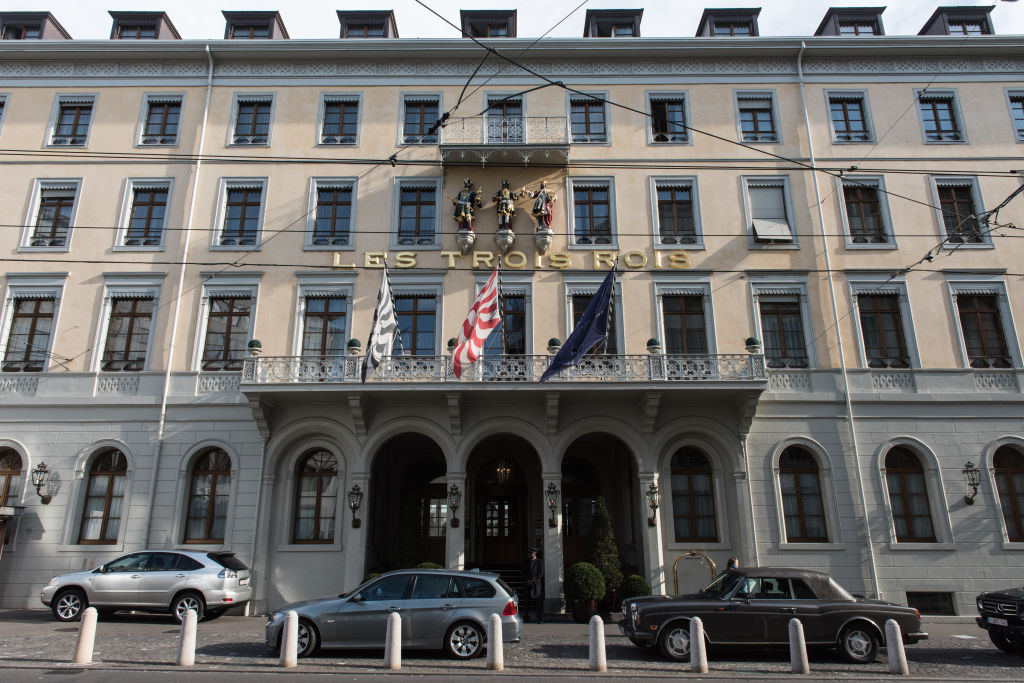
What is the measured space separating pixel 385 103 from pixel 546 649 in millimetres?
17882

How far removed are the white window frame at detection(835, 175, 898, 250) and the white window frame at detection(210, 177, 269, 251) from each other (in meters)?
18.5

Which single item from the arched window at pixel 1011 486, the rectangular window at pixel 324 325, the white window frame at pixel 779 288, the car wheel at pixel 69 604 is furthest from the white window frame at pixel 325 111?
the arched window at pixel 1011 486

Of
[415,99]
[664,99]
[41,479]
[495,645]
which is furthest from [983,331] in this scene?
[41,479]

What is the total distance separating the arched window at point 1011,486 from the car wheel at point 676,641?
12.7 metres

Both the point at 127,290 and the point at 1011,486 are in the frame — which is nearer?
the point at 1011,486

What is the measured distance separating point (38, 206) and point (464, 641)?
20.3m

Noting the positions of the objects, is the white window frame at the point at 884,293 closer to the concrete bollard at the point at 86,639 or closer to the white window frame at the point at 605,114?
the white window frame at the point at 605,114

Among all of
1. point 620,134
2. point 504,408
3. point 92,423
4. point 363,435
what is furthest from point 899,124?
point 92,423

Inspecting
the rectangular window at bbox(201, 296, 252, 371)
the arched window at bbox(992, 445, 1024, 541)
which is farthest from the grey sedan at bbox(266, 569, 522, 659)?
the arched window at bbox(992, 445, 1024, 541)

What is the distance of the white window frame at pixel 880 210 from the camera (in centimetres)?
2080

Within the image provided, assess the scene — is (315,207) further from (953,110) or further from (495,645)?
(953,110)

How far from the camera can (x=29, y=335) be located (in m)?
20.3

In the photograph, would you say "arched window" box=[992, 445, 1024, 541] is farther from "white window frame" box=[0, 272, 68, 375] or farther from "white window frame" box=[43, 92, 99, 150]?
"white window frame" box=[43, 92, 99, 150]

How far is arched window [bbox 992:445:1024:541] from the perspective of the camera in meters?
18.5
